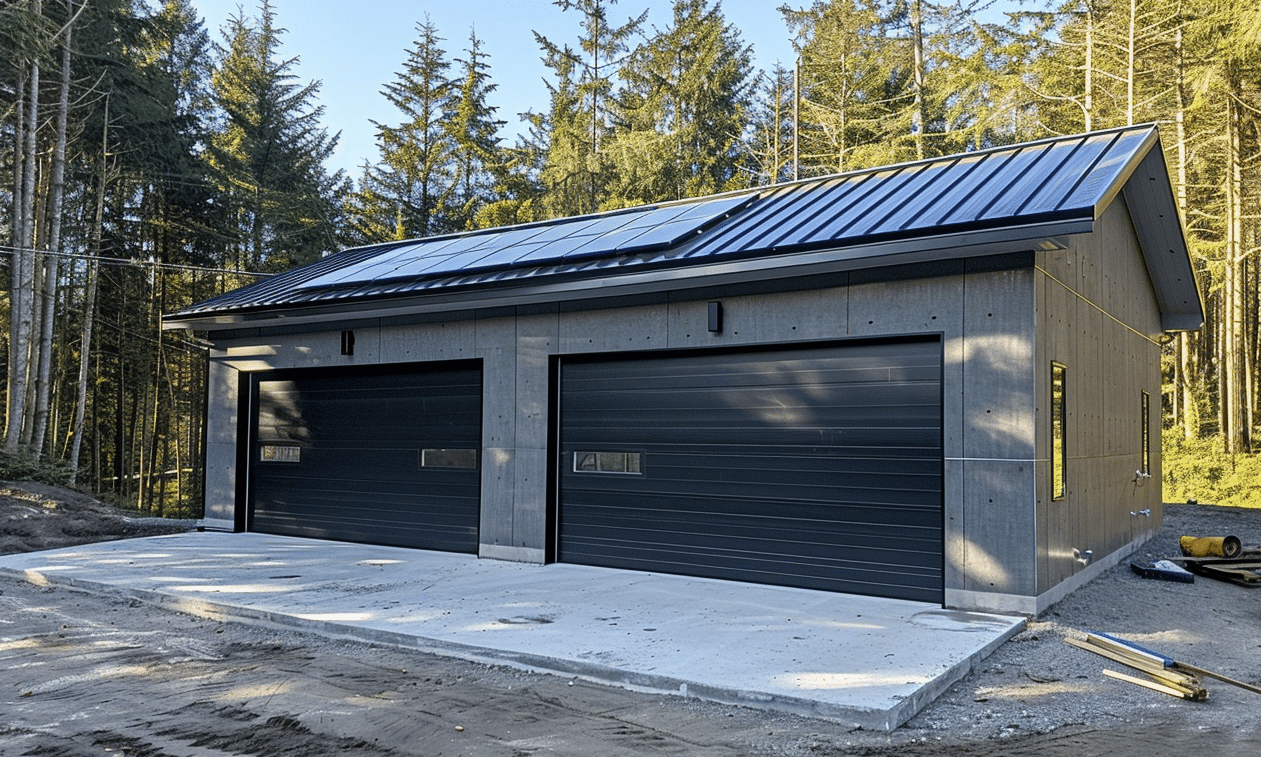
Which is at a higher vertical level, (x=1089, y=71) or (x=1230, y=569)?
(x=1089, y=71)

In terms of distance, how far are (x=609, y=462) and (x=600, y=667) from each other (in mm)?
4410

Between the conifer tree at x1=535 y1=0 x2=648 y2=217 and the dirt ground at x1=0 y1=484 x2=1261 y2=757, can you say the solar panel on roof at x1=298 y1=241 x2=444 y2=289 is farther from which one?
the conifer tree at x1=535 y1=0 x2=648 y2=217

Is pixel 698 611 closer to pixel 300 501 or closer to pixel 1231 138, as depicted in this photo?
pixel 300 501

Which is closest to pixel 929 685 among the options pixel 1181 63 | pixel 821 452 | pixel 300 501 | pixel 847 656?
pixel 847 656

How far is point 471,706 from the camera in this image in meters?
4.99

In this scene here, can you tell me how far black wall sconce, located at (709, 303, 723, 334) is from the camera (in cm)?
891

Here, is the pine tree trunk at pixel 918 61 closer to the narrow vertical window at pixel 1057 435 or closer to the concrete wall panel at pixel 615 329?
the concrete wall panel at pixel 615 329

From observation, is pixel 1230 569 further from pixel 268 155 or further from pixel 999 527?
pixel 268 155

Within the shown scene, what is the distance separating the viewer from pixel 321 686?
5391 mm

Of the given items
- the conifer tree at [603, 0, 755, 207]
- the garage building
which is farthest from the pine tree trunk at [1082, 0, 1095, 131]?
the conifer tree at [603, 0, 755, 207]

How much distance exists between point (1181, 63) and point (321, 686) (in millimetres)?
23945

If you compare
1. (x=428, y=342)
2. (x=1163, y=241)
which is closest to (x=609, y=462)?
(x=428, y=342)

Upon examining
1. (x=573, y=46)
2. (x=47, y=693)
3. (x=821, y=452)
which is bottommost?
(x=47, y=693)

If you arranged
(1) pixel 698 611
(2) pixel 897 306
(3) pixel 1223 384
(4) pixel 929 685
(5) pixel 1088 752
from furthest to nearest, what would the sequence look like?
(3) pixel 1223 384 < (2) pixel 897 306 < (1) pixel 698 611 < (4) pixel 929 685 < (5) pixel 1088 752
